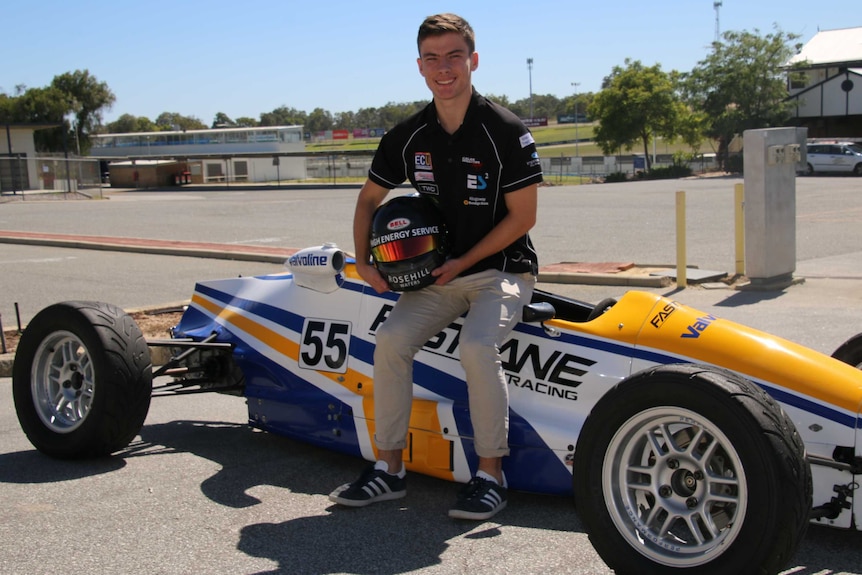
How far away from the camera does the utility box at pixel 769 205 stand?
11.6m

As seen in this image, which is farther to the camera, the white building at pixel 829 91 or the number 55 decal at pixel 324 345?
the white building at pixel 829 91

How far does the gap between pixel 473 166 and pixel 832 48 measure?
6237 centimetres

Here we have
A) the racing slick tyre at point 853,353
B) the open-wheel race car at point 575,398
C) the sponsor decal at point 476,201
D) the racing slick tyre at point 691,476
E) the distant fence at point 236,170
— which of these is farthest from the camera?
the distant fence at point 236,170

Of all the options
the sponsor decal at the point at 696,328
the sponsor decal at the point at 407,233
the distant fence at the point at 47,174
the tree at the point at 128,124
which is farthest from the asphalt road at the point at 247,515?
the tree at the point at 128,124

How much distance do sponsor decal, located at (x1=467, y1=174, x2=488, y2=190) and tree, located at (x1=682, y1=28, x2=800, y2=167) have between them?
51.2 meters

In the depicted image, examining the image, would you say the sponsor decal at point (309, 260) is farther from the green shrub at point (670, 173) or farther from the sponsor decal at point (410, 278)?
the green shrub at point (670, 173)

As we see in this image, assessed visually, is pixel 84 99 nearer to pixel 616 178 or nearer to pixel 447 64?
pixel 616 178

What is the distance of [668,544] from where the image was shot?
139 inches

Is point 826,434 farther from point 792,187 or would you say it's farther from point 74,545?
point 792,187

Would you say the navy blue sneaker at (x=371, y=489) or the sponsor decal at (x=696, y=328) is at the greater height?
the sponsor decal at (x=696, y=328)

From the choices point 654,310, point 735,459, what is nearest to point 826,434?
point 735,459

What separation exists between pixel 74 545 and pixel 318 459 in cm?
158

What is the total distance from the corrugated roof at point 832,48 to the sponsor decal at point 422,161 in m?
56.0

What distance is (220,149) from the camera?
3664 inches
